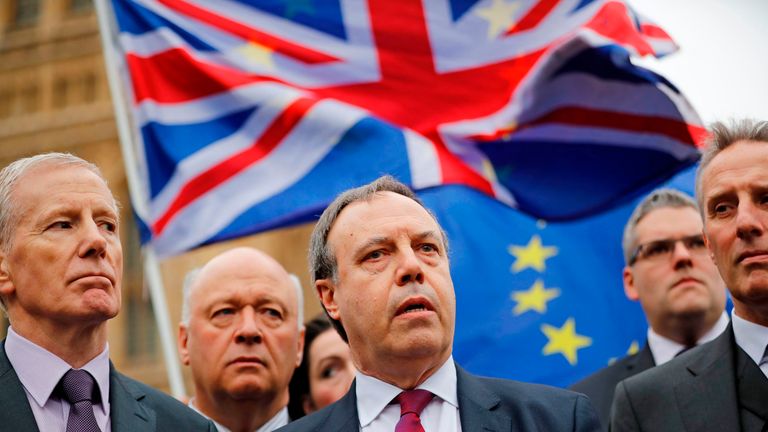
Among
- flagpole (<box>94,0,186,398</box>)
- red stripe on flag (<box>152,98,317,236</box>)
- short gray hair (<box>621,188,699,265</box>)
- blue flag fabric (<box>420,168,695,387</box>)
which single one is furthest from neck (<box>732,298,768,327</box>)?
flagpole (<box>94,0,186,398</box>)

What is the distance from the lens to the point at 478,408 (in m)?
3.71

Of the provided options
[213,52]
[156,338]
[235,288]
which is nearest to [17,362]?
[235,288]

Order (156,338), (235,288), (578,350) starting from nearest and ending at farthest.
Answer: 1. (235,288)
2. (578,350)
3. (156,338)

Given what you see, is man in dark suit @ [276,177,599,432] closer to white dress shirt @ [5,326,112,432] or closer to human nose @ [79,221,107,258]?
white dress shirt @ [5,326,112,432]

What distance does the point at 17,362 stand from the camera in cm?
385

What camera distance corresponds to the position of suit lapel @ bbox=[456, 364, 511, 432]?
366 cm

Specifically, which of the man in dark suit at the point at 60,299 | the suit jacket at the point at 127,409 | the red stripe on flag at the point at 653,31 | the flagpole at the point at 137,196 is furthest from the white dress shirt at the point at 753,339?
the flagpole at the point at 137,196

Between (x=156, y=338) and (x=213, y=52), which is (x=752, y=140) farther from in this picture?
(x=156, y=338)

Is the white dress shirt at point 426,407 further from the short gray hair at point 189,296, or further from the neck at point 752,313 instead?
the short gray hair at point 189,296

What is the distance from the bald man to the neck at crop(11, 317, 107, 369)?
112 cm

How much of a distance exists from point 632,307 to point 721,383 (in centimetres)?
313

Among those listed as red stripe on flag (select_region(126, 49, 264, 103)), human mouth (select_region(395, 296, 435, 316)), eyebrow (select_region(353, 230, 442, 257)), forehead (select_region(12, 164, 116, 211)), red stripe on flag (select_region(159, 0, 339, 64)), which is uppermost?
red stripe on flag (select_region(159, 0, 339, 64))

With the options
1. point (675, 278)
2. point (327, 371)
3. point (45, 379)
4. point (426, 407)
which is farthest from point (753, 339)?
point (327, 371)

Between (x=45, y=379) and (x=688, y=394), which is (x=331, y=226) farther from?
(x=688, y=394)
